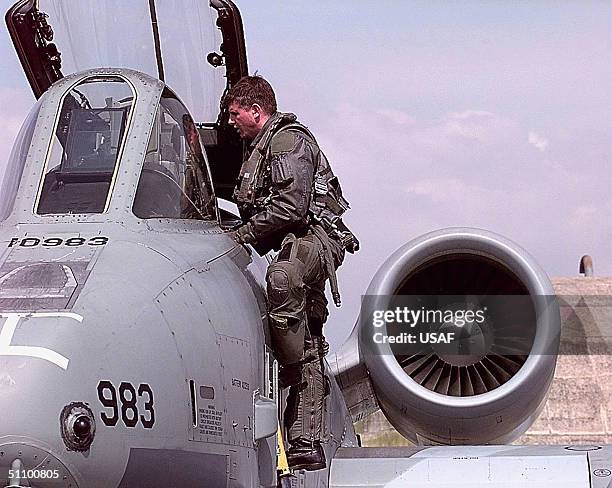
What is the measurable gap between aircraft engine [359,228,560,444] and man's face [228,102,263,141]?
2.22 metres

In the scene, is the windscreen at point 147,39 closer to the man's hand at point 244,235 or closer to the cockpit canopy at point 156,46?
the cockpit canopy at point 156,46

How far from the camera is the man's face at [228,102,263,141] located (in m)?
5.66

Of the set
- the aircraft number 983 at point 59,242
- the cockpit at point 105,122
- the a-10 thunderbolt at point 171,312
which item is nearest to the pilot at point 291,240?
the a-10 thunderbolt at point 171,312

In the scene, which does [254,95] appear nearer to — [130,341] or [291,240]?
[291,240]

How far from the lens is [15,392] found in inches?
147

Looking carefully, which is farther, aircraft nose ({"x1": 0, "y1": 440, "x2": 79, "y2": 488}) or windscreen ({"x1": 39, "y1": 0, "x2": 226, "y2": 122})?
windscreen ({"x1": 39, "y1": 0, "x2": 226, "y2": 122})

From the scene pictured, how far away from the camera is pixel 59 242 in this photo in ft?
15.0

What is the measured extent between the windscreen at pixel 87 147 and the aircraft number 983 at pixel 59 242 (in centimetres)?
26

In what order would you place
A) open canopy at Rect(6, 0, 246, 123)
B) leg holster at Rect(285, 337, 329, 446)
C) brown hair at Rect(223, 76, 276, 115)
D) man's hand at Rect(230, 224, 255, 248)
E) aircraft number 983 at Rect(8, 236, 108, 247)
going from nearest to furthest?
aircraft number 983 at Rect(8, 236, 108, 247), man's hand at Rect(230, 224, 255, 248), leg holster at Rect(285, 337, 329, 446), brown hair at Rect(223, 76, 276, 115), open canopy at Rect(6, 0, 246, 123)

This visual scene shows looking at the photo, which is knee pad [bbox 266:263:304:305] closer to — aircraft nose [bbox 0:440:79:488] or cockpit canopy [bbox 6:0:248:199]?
aircraft nose [bbox 0:440:79:488]

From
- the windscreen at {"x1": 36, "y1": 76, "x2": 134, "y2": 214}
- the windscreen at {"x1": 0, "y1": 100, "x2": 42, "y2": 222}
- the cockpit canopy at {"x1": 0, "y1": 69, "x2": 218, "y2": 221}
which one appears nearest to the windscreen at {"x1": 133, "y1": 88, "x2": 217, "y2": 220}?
the cockpit canopy at {"x1": 0, "y1": 69, "x2": 218, "y2": 221}

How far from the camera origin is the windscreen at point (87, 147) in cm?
493

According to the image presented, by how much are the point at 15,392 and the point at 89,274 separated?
0.64m

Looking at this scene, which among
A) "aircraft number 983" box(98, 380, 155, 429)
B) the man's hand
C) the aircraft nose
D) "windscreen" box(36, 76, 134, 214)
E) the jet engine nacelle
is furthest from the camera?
the jet engine nacelle
